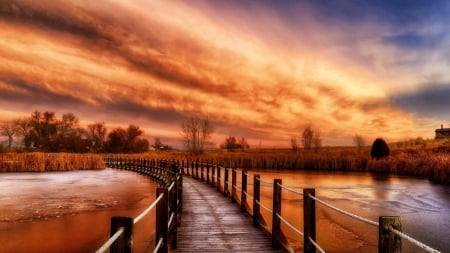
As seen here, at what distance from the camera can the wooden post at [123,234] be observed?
365cm

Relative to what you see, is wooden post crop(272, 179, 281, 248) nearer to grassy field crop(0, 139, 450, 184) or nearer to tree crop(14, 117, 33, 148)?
grassy field crop(0, 139, 450, 184)

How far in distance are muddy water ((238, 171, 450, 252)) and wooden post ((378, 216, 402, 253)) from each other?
23.2ft

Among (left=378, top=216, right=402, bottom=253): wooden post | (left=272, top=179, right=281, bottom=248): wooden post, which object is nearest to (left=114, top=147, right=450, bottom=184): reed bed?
(left=272, top=179, right=281, bottom=248): wooden post

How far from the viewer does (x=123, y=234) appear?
3.73 metres

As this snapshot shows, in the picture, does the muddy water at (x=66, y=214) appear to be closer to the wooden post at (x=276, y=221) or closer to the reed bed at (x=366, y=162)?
the wooden post at (x=276, y=221)

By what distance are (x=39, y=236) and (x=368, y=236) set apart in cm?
1125

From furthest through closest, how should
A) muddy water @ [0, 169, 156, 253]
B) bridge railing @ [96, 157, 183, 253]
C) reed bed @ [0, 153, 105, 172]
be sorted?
1. reed bed @ [0, 153, 105, 172]
2. muddy water @ [0, 169, 156, 253]
3. bridge railing @ [96, 157, 183, 253]

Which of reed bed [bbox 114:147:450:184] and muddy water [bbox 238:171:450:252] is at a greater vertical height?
reed bed [bbox 114:147:450:184]

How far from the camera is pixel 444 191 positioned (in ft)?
76.0

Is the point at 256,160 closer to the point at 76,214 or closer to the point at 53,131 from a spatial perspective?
the point at 76,214

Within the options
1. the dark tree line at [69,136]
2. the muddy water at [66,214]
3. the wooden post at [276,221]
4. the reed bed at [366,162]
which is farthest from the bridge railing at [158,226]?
the dark tree line at [69,136]

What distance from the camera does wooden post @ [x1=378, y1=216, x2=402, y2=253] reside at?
3.76 m

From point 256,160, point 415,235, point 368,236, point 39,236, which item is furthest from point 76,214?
point 256,160

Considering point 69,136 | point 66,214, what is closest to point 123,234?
point 66,214
